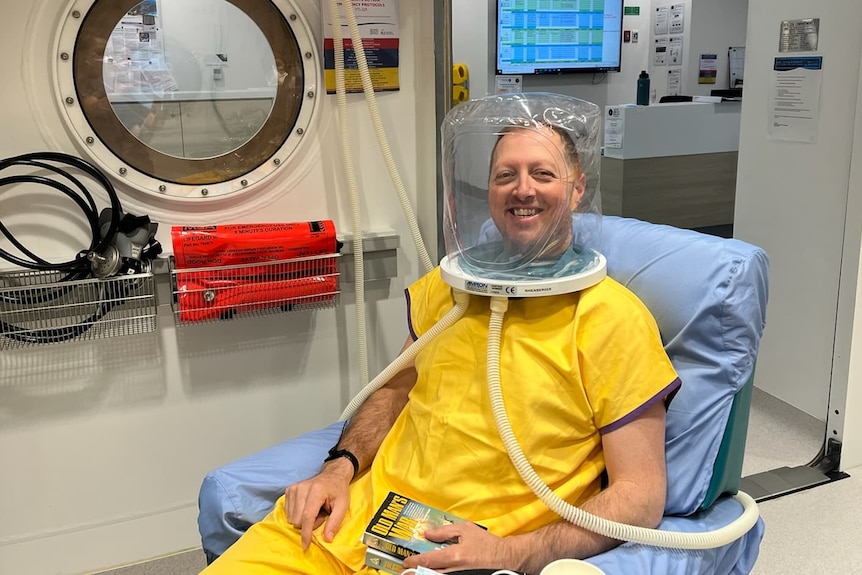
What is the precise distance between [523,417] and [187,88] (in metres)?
1.19

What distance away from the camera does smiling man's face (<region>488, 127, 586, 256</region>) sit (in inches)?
52.6

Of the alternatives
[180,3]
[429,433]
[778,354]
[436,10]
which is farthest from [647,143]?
[429,433]

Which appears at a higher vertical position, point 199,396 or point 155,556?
point 199,396

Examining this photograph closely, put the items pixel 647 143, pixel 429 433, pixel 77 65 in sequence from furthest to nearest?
pixel 647 143, pixel 77 65, pixel 429 433

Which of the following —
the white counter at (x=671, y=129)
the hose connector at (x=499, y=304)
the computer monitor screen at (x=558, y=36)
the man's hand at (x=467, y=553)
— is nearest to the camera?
the man's hand at (x=467, y=553)

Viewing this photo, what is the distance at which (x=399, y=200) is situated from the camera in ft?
6.71

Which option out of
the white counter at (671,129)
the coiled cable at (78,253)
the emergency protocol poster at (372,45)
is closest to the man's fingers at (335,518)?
the coiled cable at (78,253)

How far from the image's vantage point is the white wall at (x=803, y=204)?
92.9 inches

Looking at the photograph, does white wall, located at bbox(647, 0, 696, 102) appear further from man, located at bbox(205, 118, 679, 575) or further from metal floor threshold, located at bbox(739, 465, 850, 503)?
man, located at bbox(205, 118, 679, 575)

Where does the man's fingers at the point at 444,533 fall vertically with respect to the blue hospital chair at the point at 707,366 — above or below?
below

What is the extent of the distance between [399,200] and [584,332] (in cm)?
92

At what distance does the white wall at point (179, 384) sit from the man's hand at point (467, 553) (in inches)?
39.3

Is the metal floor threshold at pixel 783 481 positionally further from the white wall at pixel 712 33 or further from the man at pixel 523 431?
the white wall at pixel 712 33

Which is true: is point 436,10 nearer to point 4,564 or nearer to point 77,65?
point 77,65
